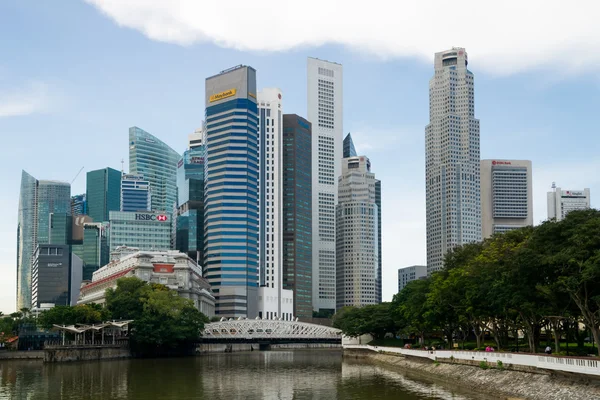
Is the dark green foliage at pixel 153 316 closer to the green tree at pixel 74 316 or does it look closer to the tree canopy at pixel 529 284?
the green tree at pixel 74 316

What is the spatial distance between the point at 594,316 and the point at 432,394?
62.8 feet

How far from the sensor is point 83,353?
155m

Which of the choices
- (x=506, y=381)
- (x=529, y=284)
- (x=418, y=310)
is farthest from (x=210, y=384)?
(x=418, y=310)

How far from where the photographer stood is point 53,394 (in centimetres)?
8456

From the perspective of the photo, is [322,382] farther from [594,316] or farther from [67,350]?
[67,350]

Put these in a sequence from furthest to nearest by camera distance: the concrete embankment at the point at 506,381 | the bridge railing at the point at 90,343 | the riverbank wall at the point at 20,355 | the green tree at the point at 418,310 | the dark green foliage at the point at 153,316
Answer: the riverbank wall at the point at 20,355
the dark green foliage at the point at 153,316
the bridge railing at the point at 90,343
the green tree at the point at 418,310
the concrete embankment at the point at 506,381

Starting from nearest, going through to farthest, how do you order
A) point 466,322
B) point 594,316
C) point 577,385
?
point 577,385, point 594,316, point 466,322

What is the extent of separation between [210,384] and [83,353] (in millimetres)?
68438

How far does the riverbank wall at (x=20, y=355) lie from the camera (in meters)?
171

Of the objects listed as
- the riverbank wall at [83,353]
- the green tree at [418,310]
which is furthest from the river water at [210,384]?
the riverbank wall at [83,353]

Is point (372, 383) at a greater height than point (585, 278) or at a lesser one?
lesser

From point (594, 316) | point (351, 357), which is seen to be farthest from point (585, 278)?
point (351, 357)

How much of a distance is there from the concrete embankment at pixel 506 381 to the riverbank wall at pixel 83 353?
71.0 meters

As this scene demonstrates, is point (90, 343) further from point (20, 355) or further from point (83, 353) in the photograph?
point (20, 355)
